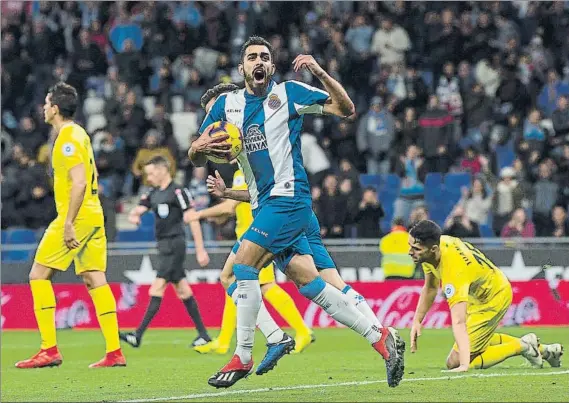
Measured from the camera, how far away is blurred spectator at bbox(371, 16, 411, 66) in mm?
24391

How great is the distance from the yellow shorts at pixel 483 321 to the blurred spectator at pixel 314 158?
10919 millimetres

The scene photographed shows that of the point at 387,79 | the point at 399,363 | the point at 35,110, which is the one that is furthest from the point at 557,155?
the point at 399,363

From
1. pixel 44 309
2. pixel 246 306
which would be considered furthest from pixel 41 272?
pixel 246 306

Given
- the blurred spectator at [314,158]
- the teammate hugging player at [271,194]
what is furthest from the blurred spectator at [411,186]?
the teammate hugging player at [271,194]

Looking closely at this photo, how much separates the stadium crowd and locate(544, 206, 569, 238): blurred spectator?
0.06 meters

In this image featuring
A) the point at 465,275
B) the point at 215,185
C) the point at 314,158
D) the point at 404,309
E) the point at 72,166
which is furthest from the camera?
the point at 314,158

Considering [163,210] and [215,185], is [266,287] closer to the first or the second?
[163,210]

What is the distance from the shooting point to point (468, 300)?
1124 centimetres

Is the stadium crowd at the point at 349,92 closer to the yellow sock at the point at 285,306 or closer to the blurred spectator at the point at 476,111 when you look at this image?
the blurred spectator at the point at 476,111

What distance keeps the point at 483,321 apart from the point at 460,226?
338 inches

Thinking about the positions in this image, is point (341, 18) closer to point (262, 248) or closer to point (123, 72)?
point (123, 72)

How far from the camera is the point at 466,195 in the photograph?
21.1 metres

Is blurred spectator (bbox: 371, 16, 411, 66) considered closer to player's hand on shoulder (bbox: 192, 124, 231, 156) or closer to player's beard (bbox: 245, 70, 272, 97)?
player's beard (bbox: 245, 70, 272, 97)

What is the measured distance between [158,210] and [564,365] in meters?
5.83
